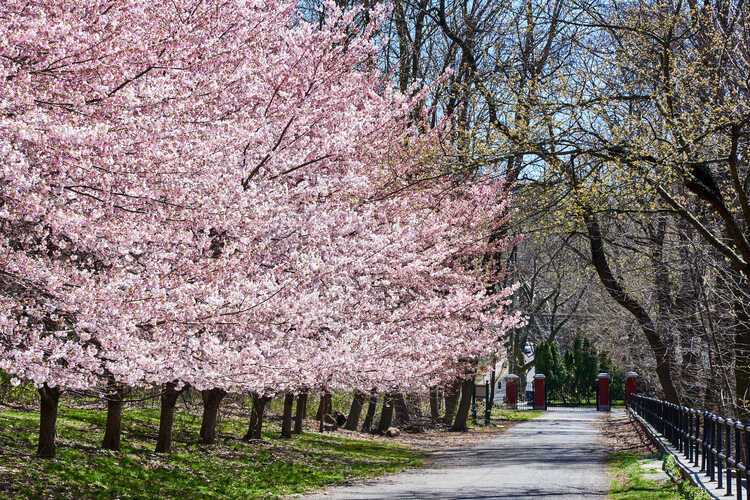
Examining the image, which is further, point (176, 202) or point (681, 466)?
Answer: point (681, 466)

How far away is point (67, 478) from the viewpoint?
32.1 ft

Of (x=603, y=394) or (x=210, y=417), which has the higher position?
(x=603, y=394)

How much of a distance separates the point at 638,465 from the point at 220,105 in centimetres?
1043

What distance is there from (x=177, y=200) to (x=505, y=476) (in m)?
9.08

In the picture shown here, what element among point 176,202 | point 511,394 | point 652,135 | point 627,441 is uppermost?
point 652,135

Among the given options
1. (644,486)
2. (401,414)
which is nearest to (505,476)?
(644,486)

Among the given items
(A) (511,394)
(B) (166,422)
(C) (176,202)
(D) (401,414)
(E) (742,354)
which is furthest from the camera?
(A) (511,394)

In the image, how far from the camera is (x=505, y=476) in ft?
46.3

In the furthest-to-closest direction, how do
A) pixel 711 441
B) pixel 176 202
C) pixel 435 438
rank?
pixel 435 438, pixel 711 441, pixel 176 202

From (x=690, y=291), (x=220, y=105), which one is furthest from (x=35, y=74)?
(x=690, y=291)

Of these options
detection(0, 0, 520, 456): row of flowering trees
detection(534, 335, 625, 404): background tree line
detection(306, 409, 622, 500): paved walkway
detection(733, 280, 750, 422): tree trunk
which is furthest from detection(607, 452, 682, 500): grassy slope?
detection(534, 335, 625, 404): background tree line

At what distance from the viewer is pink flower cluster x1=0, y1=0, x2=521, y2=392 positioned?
251 inches

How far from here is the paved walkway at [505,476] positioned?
11805 millimetres

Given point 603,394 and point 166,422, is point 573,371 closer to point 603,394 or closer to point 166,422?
point 603,394
